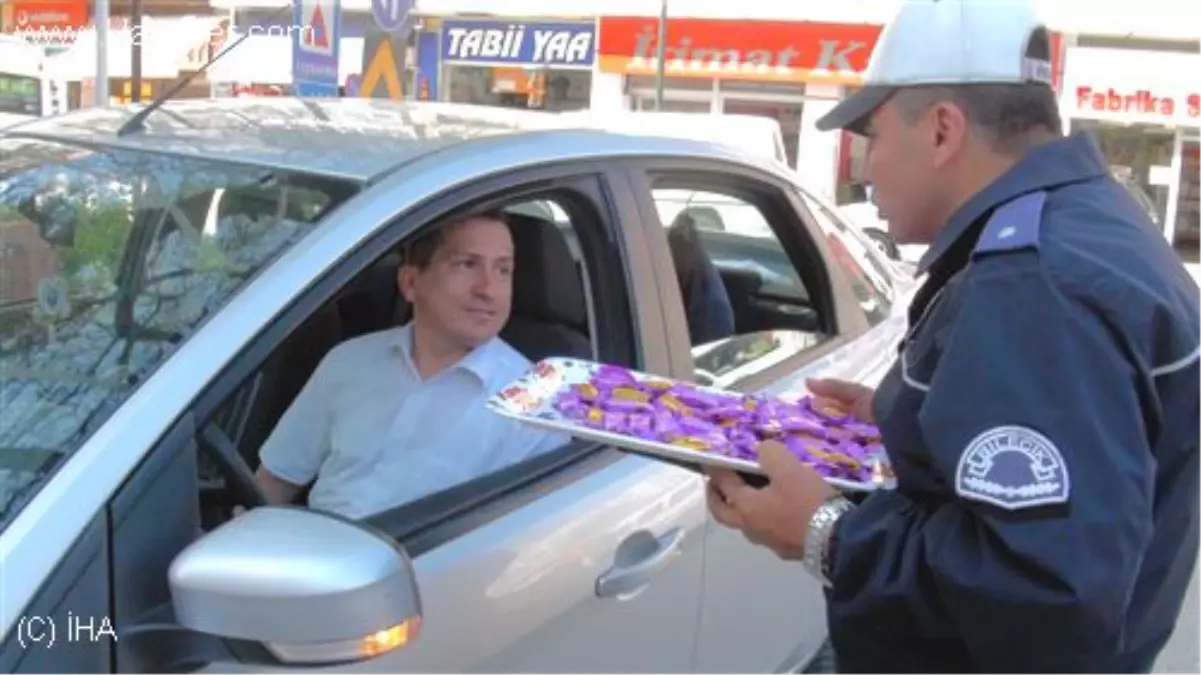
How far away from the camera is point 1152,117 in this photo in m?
17.5

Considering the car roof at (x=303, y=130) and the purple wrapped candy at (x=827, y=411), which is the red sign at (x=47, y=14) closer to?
the car roof at (x=303, y=130)

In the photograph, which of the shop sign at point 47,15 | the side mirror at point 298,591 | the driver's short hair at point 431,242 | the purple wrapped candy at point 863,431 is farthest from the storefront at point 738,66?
the side mirror at point 298,591

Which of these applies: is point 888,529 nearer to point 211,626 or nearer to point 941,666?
point 941,666

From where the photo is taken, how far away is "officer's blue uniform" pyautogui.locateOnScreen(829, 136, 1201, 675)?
52.6 inches

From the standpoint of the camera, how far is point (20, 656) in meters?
1.42

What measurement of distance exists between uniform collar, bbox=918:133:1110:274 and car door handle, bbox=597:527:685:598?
88cm

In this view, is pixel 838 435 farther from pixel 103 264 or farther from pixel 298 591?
pixel 103 264

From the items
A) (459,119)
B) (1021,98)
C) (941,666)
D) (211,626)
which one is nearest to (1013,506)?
(941,666)

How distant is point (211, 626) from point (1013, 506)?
32.5 inches

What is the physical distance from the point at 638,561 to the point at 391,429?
51cm

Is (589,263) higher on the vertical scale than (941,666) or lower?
higher

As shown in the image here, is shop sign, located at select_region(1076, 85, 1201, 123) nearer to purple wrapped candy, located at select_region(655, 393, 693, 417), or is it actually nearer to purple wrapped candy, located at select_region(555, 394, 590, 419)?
purple wrapped candy, located at select_region(655, 393, 693, 417)

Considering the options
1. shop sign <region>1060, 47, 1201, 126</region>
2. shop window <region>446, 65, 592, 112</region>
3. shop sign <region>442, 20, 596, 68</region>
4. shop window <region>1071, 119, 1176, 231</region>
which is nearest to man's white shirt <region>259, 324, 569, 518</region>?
shop sign <region>1060, 47, 1201, 126</region>

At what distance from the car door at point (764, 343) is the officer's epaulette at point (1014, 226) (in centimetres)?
118
